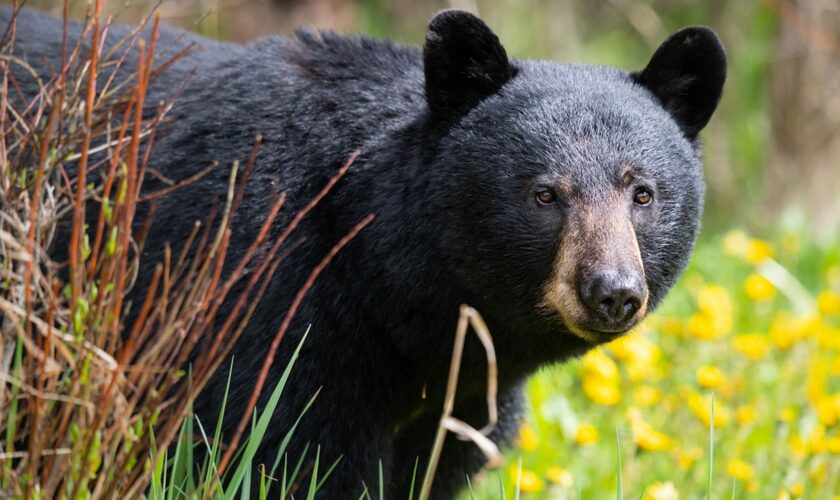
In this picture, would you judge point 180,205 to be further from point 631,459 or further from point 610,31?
point 610,31

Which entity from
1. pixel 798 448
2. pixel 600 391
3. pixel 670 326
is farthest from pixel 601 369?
pixel 798 448

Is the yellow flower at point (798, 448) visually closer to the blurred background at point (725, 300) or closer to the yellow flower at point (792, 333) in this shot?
the blurred background at point (725, 300)

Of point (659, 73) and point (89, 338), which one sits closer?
point (89, 338)

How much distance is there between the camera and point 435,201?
3521mm

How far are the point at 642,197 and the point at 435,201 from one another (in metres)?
0.63

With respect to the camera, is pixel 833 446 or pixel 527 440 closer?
pixel 833 446

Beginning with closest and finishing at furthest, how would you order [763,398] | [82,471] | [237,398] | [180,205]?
[82,471] < [237,398] < [180,205] < [763,398]

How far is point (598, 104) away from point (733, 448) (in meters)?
2.10

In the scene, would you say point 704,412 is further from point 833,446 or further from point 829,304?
point 829,304

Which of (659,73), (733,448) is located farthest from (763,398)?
(659,73)

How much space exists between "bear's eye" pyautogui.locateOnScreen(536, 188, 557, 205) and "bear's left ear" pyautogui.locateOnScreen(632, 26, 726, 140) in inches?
25.5

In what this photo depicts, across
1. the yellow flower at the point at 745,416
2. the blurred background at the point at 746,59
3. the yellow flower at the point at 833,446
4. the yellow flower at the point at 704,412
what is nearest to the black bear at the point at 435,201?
the yellow flower at the point at 704,412

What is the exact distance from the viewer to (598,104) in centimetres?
354

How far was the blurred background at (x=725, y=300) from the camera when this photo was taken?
185 inches
